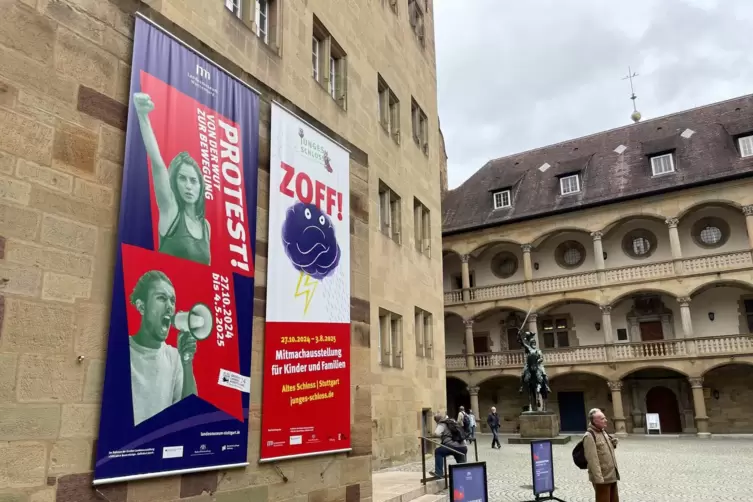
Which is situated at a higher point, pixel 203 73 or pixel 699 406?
pixel 203 73

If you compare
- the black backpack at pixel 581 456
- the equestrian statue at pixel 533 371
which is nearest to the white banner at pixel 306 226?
the black backpack at pixel 581 456

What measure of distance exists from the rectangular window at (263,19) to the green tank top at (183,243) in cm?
854

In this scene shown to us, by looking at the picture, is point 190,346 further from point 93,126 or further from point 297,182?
point 297,182

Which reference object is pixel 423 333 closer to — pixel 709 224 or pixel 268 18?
pixel 268 18

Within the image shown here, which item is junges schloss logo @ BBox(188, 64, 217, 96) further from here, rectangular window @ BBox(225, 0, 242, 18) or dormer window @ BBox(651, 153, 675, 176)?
dormer window @ BBox(651, 153, 675, 176)

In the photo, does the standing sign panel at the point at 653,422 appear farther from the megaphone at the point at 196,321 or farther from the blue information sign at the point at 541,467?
the megaphone at the point at 196,321

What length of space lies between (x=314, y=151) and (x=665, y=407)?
28.1 m

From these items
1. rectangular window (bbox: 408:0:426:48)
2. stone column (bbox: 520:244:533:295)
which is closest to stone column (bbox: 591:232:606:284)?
stone column (bbox: 520:244:533:295)

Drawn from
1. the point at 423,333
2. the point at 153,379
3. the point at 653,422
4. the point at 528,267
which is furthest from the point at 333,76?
the point at 653,422

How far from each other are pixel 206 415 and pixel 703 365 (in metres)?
26.9

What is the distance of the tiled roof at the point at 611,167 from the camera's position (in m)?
28.9

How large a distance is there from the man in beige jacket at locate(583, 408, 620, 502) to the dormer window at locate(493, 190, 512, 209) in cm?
2865

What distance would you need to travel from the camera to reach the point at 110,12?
5.05 meters

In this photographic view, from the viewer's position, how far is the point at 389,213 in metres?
18.3
